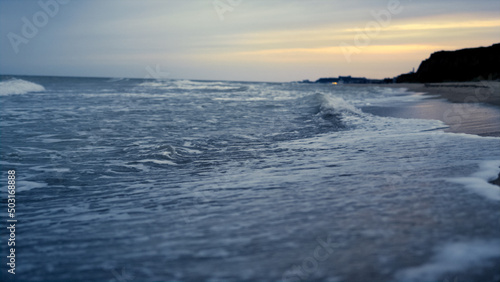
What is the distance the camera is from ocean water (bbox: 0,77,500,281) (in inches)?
91.3

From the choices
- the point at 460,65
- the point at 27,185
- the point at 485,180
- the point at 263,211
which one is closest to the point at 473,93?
the point at 485,180

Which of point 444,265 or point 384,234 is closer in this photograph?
point 444,265

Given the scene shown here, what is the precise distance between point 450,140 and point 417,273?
501cm

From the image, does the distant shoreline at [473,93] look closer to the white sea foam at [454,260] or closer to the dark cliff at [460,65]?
the white sea foam at [454,260]

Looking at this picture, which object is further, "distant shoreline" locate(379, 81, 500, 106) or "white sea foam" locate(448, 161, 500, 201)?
"distant shoreline" locate(379, 81, 500, 106)

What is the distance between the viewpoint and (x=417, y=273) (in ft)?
7.02

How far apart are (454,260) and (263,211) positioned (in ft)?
5.15

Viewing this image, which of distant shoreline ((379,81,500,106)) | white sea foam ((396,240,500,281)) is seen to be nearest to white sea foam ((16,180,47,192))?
white sea foam ((396,240,500,281))

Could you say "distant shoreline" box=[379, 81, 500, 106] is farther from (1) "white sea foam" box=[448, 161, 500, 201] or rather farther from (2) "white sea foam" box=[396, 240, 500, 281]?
(2) "white sea foam" box=[396, 240, 500, 281]

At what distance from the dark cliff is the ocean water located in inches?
2975

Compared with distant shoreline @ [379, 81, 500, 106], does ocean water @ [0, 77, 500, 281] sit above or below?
below

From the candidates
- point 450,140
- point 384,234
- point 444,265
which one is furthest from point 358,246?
point 450,140

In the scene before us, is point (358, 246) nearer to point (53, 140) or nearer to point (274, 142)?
point (274, 142)

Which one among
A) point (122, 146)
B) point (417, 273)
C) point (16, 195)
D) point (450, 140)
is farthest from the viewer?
point (122, 146)
